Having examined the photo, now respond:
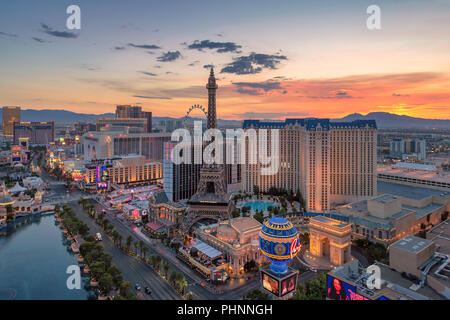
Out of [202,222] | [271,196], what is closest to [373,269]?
[202,222]

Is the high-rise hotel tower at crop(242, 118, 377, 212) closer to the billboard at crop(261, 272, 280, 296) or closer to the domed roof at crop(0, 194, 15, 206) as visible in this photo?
the billboard at crop(261, 272, 280, 296)

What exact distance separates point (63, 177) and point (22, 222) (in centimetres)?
4041

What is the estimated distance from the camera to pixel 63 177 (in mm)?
95375

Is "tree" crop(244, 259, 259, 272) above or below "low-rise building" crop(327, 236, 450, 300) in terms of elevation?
below

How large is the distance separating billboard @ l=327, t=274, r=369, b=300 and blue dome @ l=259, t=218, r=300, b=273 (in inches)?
185

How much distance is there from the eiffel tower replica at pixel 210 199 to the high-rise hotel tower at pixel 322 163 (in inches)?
755

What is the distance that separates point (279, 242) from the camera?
29641mm

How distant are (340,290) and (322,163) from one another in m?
32.5

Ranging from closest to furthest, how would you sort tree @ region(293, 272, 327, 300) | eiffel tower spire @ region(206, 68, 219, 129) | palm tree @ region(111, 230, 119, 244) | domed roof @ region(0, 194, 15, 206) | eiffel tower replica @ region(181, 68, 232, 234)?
tree @ region(293, 272, 327, 300), palm tree @ region(111, 230, 119, 244), eiffel tower replica @ region(181, 68, 232, 234), eiffel tower spire @ region(206, 68, 219, 129), domed roof @ region(0, 194, 15, 206)

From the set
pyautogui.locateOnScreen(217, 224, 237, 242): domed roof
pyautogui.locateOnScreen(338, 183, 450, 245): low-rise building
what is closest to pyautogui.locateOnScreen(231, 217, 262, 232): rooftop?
pyautogui.locateOnScreen(217, 224, 237, 242): domed roof

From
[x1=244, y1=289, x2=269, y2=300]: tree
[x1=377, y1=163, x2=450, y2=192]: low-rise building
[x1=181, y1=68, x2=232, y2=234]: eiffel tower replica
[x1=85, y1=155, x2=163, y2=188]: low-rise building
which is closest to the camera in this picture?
[x1=244, y1=289, x2=269, y2=300]: tree

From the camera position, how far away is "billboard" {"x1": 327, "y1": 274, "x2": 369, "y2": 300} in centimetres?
2595

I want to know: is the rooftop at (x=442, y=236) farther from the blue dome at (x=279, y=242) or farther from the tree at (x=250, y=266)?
the tree at (x=250, y=266)
